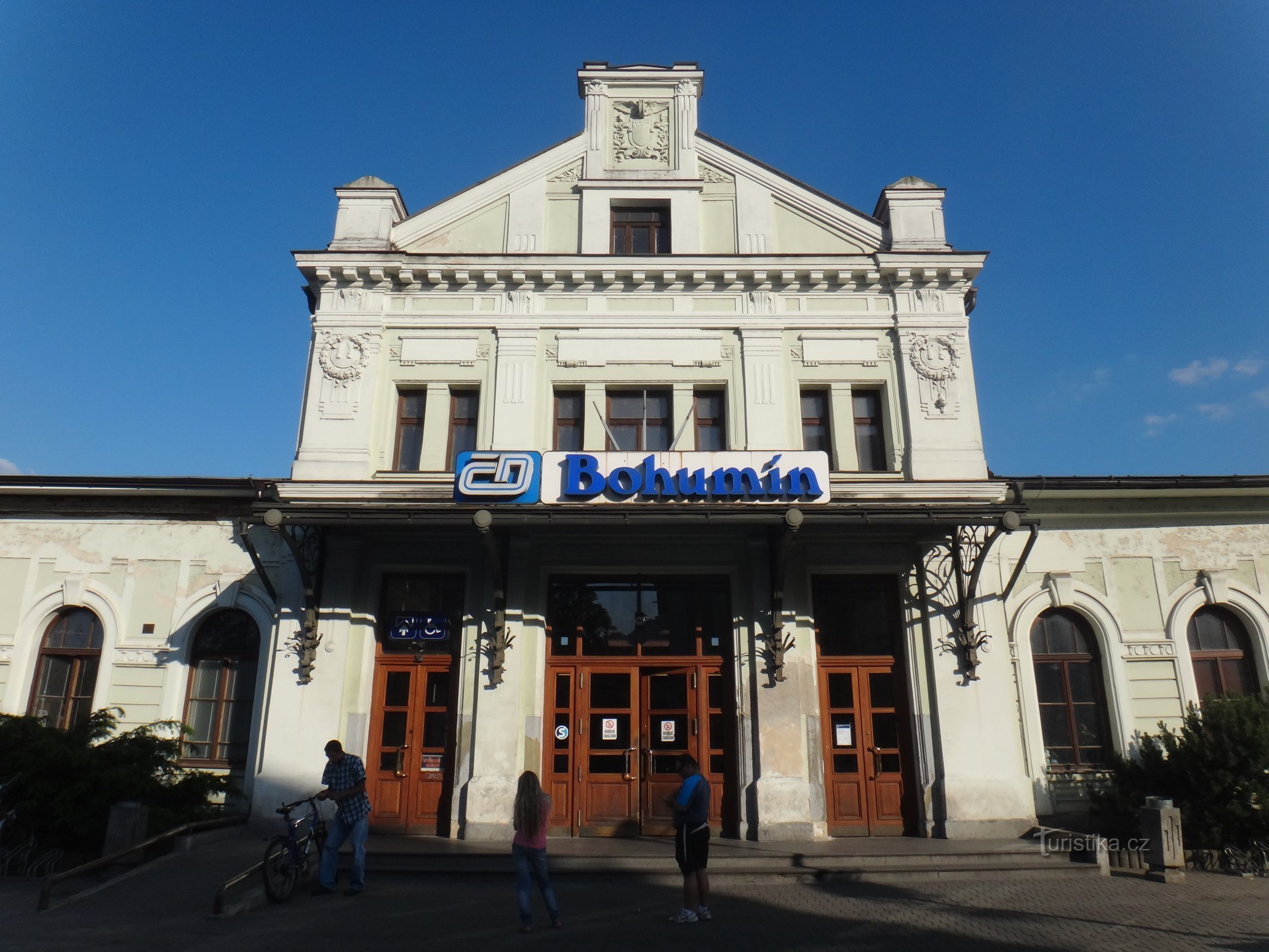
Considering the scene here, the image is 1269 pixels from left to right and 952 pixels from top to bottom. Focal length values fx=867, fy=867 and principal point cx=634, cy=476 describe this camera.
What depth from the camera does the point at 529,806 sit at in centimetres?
862

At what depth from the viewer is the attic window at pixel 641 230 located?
54.5 ft

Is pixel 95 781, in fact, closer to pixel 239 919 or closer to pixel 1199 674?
pixel 239 919

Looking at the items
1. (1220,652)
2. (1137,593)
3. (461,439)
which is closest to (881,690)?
(1137,593)

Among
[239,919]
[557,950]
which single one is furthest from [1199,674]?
[239,919]

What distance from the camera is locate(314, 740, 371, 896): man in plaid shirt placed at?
→ 32.3ft

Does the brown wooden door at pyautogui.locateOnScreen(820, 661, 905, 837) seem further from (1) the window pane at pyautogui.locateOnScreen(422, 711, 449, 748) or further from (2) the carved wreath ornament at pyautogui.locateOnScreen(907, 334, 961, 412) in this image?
(1) the window pane at pyautogui.locateOnScreen(422, 711, 449, 748)

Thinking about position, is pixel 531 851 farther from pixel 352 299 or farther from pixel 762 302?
pixel 352 299

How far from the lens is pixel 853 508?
12.7 metres

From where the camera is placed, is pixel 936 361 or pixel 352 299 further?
pixel 352 299

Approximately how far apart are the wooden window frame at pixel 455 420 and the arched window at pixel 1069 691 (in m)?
10.2

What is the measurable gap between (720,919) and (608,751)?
497 cm

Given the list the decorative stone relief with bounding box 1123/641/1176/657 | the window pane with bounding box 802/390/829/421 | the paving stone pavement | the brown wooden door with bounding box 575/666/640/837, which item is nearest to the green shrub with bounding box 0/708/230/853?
the paving stone pavement

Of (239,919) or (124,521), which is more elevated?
(124,521)

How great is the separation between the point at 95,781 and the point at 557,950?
7.66 meters
